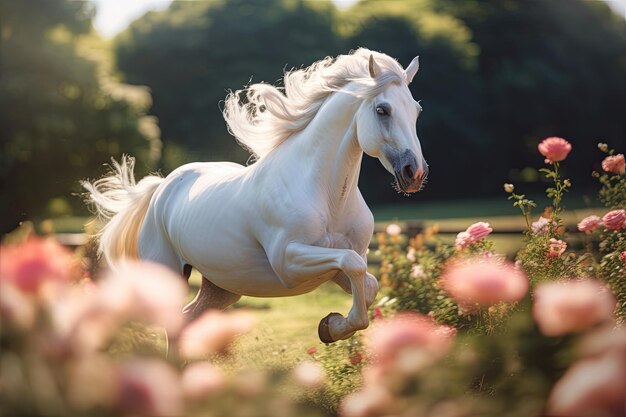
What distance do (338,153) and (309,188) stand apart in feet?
0.91

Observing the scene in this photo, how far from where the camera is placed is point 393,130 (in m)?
4.66

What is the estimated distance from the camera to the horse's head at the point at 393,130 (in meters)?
4.57

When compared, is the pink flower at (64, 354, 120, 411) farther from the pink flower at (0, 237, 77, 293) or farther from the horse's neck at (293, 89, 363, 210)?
the horse's neck at (293, 89, 363, 210)

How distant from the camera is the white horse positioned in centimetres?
470

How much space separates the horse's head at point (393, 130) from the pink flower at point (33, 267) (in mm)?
2683

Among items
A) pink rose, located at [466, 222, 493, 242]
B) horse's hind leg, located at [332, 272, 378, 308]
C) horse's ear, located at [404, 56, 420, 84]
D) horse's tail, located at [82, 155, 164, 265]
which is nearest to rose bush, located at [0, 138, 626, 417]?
horse's hind leg, located at [332, 272, 378, 308]

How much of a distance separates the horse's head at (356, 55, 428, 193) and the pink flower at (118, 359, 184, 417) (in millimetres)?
2839

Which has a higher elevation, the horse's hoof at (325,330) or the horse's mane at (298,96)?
the horse's mane at (298,96)

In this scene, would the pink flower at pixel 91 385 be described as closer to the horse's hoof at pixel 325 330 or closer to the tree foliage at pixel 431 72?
the horse's hoof at pixel 325 330

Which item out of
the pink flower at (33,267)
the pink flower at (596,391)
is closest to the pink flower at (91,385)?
the pink flower at (33,267)

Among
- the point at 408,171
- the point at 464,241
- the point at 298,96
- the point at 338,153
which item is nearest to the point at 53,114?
Result: the point at 464,241

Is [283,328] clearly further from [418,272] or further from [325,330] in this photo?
[325,330]

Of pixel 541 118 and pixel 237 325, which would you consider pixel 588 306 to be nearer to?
pixel 237 325

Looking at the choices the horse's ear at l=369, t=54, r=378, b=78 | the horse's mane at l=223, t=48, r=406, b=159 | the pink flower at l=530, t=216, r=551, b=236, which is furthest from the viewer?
the pink flower at l=530, t=216, r=551, b=236
